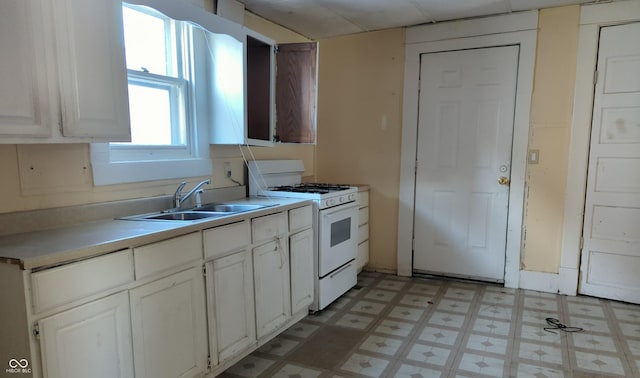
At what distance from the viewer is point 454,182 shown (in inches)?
147

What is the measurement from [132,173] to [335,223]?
1.58m

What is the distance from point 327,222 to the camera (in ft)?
10.1

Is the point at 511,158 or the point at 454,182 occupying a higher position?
the point at 511,158

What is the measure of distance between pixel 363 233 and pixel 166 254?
2.48 metres

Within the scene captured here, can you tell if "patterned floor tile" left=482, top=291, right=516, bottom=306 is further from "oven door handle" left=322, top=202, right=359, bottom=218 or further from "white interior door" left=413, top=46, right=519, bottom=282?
"oven door handle" left=322, top=202, right=359, bottom=218

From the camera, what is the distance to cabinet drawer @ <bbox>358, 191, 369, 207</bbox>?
381cm

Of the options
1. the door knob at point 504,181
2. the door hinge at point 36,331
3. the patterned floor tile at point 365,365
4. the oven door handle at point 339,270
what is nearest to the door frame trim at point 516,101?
the door knob at point 504,181

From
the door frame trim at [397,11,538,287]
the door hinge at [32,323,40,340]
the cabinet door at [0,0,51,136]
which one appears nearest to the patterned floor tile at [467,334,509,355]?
the door frame trim at [397,11,538,287]

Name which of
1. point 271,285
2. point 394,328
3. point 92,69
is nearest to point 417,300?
point 394,328

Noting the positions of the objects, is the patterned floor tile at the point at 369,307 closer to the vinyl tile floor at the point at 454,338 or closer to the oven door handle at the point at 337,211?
the vinyl tile floor at the point at 454,338

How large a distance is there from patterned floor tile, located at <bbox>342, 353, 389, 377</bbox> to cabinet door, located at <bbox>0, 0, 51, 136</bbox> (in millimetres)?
1968

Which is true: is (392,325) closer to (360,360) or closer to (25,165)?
(360,360)

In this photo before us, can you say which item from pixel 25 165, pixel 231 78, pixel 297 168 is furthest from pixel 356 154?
pixel 25 165

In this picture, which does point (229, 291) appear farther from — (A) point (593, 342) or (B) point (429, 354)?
(A) point (593, 342)
